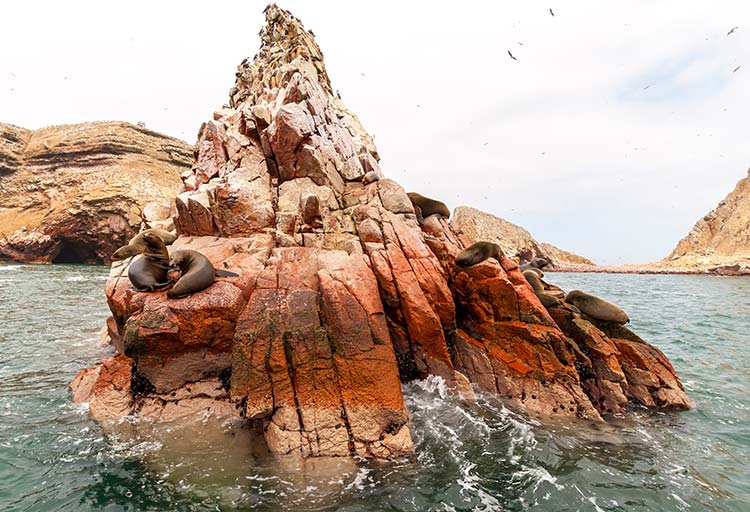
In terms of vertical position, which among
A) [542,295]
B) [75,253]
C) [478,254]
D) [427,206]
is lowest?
[75,253]

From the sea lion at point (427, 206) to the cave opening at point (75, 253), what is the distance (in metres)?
A: 56.4

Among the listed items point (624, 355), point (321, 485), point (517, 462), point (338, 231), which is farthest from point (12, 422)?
point (624, 355)

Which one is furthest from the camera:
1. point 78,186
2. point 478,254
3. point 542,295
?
point 78,186

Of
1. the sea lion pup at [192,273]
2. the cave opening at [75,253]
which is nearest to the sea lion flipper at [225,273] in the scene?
the sea lion pup at [192,273]

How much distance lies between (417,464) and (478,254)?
18.9 ft

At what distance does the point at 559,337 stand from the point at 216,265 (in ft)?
29.0

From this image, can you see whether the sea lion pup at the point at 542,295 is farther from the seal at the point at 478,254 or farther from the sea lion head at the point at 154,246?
the sea lion head at the point at 154,246

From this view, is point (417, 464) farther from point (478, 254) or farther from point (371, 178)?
point (371, 178)

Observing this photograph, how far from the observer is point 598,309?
974 cm

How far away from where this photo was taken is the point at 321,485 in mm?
5148

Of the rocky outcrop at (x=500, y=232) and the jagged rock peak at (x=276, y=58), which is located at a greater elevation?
the jagged rock peak at (x=276, y=58)

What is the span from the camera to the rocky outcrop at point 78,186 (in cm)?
4516

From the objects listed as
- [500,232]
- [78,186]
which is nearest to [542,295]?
[500,232]

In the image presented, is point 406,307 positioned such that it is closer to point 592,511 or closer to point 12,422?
point 592,511
